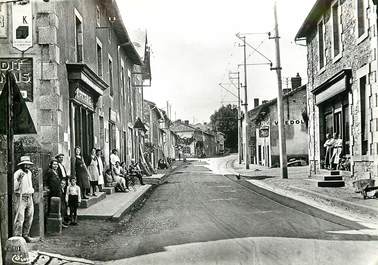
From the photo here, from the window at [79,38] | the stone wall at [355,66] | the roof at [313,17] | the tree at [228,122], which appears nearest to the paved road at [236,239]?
the stone wall at [355,66]

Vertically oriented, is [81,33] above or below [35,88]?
above

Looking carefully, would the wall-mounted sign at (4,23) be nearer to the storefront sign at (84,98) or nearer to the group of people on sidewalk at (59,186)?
the group of people on sidewalk at (59,186)

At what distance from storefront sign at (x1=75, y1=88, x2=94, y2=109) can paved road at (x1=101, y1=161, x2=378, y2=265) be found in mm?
3335

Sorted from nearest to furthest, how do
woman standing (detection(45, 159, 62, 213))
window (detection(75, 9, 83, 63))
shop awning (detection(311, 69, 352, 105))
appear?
woman standing (detection(45, 159, 62, 213))
window (detection(75, 9, 83, 63))
shop awning (detection(311, 69, 352, 105))

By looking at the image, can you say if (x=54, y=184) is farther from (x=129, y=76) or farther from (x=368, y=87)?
(x=129, y=76)

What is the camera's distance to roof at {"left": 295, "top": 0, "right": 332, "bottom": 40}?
1723 cm

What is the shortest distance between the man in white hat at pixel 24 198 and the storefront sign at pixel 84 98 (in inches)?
185

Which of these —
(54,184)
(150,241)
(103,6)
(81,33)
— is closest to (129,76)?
(103,6)

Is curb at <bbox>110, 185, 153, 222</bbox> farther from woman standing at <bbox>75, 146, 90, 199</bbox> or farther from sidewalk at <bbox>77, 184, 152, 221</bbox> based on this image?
woman standing at <bbox>75, 146, 90, 199</bbox>

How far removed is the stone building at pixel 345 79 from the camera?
12727 millimetres

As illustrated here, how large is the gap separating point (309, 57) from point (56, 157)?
14091 mm

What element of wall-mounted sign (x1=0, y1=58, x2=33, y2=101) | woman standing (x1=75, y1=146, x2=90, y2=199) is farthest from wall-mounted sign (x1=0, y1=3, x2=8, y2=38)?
woman standing (x1=75, y1=146, x2=90, y2=199)

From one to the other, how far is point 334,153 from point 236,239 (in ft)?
33.6

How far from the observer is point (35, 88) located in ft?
34.1
